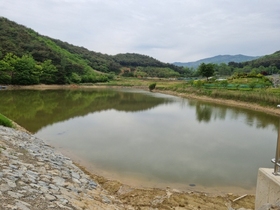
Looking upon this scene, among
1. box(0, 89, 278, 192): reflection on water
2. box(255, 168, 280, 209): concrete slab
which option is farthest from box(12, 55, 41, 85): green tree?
box(255, 168, 280, 209): concrete slab

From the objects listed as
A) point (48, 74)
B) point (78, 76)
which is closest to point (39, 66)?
point (48, 74)

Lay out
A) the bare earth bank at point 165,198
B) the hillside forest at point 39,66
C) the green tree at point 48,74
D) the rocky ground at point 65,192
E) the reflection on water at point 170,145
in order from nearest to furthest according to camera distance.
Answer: the rocky ground at point 65,192 < the bare earth bank at point 165,198 < the reflection on water at point 170,145 < the hillside forest at point 39,66 < the green tree at point 48,74

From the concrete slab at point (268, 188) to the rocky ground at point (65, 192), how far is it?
1752mm

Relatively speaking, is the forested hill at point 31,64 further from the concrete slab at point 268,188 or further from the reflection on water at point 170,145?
the concrete slab at point 268,188

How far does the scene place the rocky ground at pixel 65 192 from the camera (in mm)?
3914

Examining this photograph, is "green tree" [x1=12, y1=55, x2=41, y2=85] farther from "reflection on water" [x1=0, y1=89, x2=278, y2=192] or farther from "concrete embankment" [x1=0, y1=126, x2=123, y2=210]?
"concrete embankment" [x1=0, y1=126, x2=123, y2=210]

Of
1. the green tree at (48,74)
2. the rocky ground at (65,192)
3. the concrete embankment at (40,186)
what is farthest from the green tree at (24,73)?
the concrete embankment at (40,186)

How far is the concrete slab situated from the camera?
376 cm

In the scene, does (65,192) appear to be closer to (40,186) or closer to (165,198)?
(40,186)

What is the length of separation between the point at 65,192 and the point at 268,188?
3608 millimetres

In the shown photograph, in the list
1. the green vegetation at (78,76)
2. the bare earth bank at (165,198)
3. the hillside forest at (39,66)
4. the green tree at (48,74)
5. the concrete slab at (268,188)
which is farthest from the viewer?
the green tree at (48,74)

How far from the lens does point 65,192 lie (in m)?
4.67

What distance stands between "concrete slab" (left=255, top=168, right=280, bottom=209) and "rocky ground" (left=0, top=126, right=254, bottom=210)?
1.75 m

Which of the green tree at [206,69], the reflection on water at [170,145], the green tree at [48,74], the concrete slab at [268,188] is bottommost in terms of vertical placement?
the reflection on water at [170,145]
